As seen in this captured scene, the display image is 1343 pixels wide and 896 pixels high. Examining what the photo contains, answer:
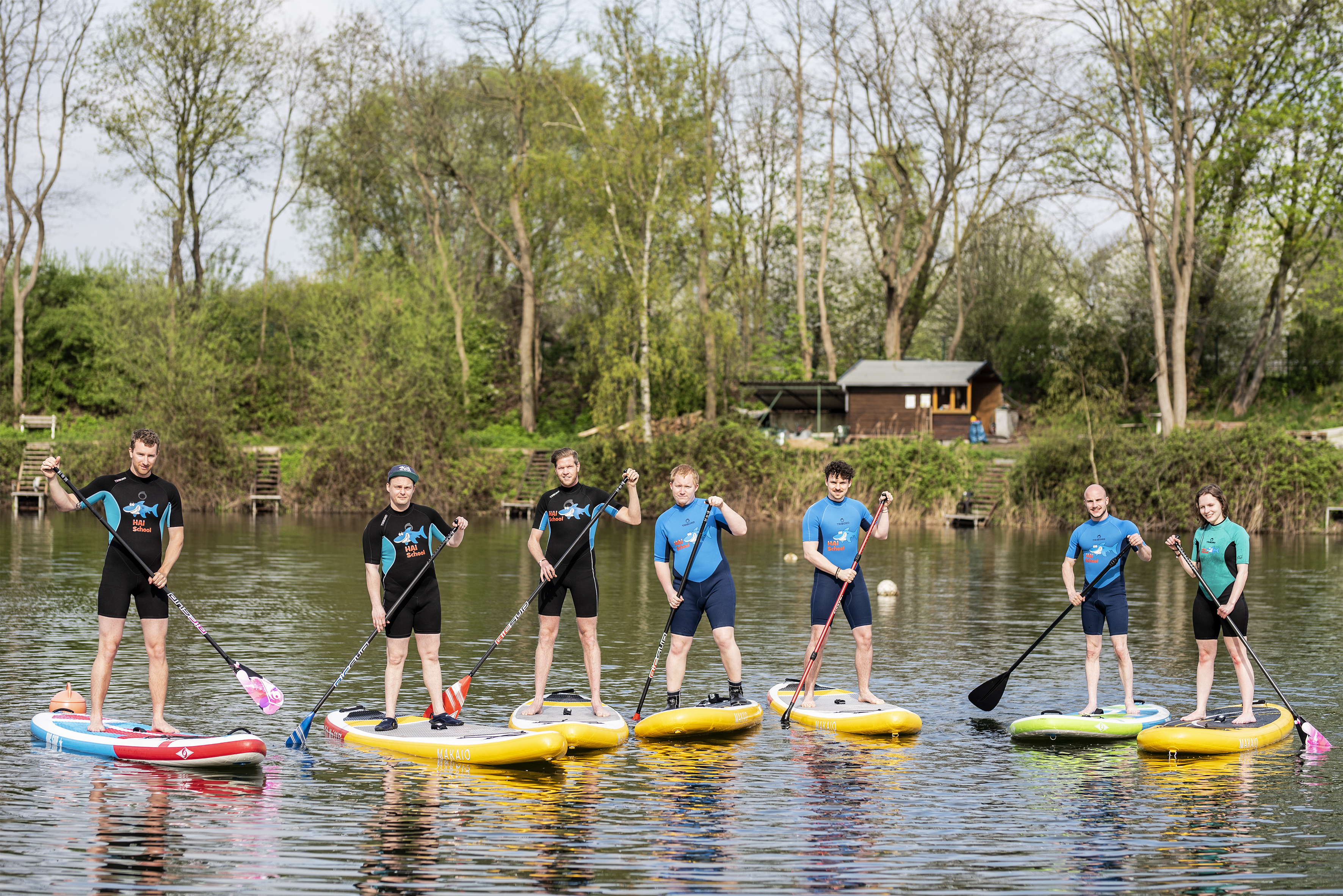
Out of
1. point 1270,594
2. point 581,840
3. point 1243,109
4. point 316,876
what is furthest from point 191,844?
point 1243,109

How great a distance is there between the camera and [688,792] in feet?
28.0

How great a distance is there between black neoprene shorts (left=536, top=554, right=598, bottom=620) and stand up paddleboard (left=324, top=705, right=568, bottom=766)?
3.44ft

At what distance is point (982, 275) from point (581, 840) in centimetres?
5895

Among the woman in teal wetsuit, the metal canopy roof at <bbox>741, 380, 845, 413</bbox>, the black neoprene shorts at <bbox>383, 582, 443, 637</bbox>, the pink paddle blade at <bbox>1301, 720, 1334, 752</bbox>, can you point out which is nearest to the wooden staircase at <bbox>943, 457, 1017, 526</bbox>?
the metal canopy roof at <bbox>741, 380, 845, 413</bbox>

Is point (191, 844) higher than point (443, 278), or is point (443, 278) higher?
point (443, 278)

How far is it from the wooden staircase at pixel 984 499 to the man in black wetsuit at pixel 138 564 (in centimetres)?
3086

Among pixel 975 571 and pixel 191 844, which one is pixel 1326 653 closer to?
pixel 975 571

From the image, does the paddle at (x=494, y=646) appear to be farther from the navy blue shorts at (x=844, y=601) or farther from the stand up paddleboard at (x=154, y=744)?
the navy blue shorts at (x=844, y=601)

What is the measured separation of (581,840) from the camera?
7406mm

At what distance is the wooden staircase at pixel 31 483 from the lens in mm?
40688

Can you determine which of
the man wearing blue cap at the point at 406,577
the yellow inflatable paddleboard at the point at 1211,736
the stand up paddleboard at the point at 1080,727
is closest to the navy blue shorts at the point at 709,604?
the man wearing blue cap at the point at 406,577

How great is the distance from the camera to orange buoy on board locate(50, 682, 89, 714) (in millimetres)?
10031

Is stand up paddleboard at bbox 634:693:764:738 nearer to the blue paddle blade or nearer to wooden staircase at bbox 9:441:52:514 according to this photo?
the blue paddle blade

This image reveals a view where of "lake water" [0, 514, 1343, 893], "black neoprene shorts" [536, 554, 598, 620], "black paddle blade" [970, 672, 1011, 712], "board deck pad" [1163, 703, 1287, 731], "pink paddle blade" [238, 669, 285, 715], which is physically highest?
"black neoprene shorts" [536, 554, 598, 620]
